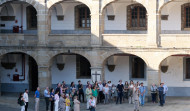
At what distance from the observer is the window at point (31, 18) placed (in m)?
33.3

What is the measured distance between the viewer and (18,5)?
3309cm

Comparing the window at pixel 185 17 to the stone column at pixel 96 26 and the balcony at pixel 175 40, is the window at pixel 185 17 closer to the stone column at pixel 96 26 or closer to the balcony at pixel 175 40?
the balcony at pixel 175 40

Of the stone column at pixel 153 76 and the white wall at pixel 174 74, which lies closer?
the stone column at pixel 153 76

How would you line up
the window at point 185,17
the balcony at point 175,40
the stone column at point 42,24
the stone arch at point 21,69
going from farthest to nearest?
the stone arch at point 21,69, the window at point 185,17, the stone column at point 42,24, the balcony at point 175,40

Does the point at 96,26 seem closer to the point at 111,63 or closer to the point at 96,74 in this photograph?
the point at 96,74

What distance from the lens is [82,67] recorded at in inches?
1315

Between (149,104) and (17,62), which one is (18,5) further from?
(149,104)

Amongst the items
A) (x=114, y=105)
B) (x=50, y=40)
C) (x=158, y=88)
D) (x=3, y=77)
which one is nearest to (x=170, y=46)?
(x=158, y=88)

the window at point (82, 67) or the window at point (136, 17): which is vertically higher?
the window at point (136, 17)

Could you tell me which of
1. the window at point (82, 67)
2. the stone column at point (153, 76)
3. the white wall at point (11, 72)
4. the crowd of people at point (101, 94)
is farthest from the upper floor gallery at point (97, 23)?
the crowd of people at point (101, 94)

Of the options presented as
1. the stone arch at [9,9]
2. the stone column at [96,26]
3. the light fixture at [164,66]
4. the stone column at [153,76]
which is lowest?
the stone column at [153,76]

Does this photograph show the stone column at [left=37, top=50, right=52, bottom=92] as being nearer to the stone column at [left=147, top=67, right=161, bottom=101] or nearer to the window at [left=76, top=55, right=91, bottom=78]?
the window at [left=76, top=55, right=91, bottom=78]

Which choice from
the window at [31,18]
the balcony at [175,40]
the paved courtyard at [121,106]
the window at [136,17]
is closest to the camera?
the paved courtyard at [121,106]

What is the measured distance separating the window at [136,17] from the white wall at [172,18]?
137 centimetres
